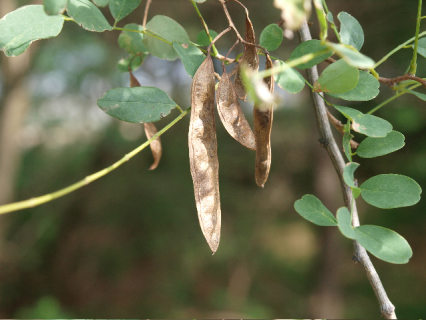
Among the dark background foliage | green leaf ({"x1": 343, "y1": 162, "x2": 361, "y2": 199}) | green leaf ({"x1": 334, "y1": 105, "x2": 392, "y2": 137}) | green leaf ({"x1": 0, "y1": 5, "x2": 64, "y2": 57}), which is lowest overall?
the dark background foliage

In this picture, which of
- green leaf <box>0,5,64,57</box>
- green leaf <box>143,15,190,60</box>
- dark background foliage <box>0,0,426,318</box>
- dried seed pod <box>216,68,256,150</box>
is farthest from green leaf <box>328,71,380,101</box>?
dark background foliage <box>0,0,426,318</box>

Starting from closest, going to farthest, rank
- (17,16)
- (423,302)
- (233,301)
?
(17,16) < (423,302) < (233,301)

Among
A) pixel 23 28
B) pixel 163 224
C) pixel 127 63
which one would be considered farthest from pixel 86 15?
pixel 163 224

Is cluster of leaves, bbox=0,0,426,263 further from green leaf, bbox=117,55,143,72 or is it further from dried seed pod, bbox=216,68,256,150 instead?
green leaf, bbox=117,55,143,72

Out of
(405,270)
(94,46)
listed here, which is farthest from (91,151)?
(405,270)

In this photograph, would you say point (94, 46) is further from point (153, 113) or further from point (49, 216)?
point (153, 113)

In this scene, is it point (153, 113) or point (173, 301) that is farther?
point (173, 301)
